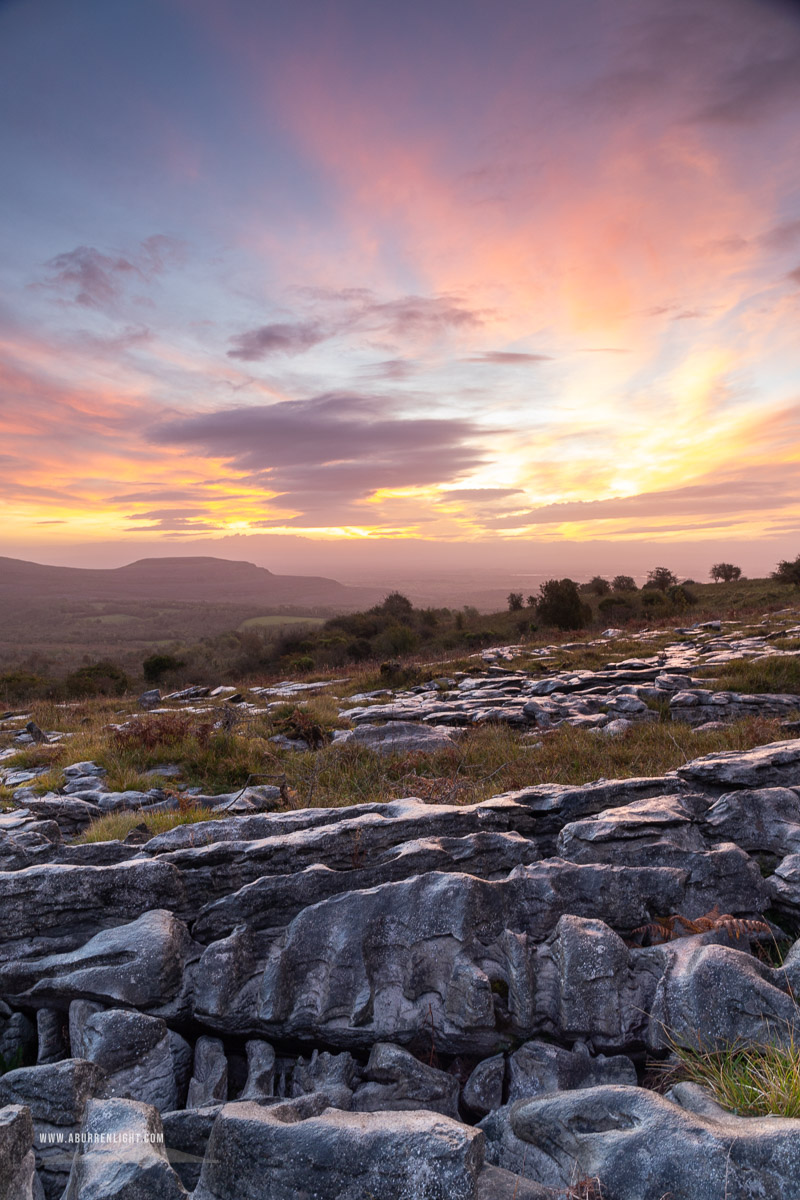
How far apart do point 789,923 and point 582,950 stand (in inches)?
103

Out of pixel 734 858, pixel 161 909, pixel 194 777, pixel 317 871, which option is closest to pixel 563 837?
pixel 734 858

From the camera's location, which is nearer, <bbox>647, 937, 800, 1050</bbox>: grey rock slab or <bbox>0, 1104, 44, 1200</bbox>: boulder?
<bbox>0, 1104, 44, 1200</bbox>: boulder

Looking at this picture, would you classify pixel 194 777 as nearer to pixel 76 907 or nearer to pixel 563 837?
pixel 76 907

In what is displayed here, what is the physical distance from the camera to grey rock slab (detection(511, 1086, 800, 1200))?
3260 mm

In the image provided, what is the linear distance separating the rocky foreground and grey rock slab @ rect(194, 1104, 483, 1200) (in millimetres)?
13

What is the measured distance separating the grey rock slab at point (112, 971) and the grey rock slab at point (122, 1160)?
1.39m

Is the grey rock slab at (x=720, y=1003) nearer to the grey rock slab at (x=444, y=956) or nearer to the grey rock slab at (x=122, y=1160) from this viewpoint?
the grey rock slab at (x=444, y=956)

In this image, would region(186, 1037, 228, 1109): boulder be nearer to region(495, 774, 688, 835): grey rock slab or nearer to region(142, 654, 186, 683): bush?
region(495, 774, 688, 835): grey rock slab

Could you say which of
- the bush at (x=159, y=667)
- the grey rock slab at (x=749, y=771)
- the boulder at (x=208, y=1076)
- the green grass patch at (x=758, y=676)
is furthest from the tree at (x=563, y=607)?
the boulder at (x=208, y=1076)

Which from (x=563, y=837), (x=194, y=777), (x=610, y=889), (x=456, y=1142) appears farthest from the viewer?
(x=194, y=777)

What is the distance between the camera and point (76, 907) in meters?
6.31

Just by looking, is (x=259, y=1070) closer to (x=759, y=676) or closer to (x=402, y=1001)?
(x=402, y=1001)

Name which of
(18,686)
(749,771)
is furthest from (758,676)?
(18,686)

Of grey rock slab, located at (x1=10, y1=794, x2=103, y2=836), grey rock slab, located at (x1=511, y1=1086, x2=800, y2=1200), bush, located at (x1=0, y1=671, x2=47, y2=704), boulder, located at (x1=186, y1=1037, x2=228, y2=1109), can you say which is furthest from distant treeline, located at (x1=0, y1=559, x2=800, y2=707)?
grey rock slab, located at (x1=511, y1=1086, x2=800, y2=1200)
